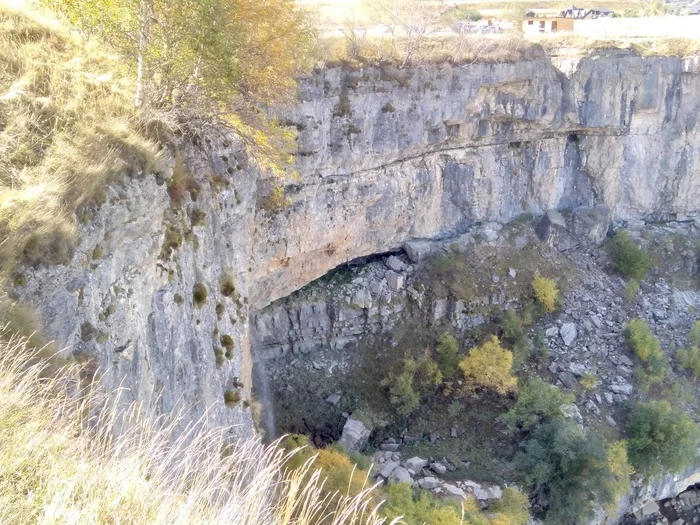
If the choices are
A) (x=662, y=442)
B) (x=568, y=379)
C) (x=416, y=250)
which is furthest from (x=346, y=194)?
(x=662, y=442)

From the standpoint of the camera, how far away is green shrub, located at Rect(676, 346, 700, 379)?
754 inches

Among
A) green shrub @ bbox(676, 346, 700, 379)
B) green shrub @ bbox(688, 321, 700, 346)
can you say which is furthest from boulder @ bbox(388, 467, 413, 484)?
green shrub @ bbox(688, 321, 700, 346)

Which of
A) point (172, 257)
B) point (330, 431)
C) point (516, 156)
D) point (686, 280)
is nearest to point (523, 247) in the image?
point (516, 156)

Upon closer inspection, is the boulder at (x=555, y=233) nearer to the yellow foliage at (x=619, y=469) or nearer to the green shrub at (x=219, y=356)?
the yellow foliage at (x=619, y=469)

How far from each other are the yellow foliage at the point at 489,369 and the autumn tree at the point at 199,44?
11.0 metres

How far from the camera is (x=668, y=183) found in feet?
81.2

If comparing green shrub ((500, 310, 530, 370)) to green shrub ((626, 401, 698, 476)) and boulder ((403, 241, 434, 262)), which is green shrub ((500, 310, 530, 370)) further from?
green shrub ((626, 401, 698, 476))

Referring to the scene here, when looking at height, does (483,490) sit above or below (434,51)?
below

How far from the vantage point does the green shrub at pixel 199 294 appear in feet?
30.8

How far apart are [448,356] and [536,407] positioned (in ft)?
10.6

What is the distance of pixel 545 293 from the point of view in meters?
20.4

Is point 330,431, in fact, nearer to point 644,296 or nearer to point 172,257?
point 172,257

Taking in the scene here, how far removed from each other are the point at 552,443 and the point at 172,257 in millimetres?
12045

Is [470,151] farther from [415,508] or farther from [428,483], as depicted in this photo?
[415,508]
